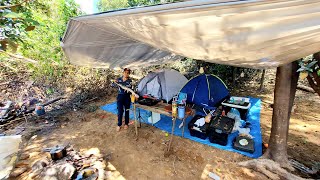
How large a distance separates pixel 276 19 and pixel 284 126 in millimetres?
2269

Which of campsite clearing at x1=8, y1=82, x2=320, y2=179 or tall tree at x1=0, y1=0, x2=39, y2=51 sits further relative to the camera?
campsite clearing at x1=8, y1=82, x2=320, y2=179

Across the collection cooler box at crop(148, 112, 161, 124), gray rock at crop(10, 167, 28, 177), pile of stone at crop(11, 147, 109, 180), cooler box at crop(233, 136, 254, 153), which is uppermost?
cooler box at crop(148, 112, 161, 124)

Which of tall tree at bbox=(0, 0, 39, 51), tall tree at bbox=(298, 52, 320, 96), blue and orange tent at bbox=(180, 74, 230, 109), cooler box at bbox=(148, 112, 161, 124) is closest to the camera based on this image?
tall tree at bbox=(0, 0, 39, 51)

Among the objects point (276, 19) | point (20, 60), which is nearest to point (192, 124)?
point (276, 19)

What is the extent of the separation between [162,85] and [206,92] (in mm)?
1165

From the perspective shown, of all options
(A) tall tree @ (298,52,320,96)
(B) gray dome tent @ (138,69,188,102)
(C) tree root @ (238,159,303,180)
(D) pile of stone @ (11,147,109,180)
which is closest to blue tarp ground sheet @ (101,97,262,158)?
(C) tree root @ (238,159,303,180)

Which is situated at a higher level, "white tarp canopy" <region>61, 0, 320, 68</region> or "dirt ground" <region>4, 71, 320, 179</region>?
"white tarp canopy" <region>61, 0, 320, 68</region>

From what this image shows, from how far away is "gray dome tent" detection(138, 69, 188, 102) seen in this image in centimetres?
454

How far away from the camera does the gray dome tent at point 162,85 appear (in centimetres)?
454

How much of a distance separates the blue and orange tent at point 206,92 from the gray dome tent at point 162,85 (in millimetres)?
435

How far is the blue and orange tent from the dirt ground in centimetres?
101

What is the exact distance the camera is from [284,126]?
2668 millimetres

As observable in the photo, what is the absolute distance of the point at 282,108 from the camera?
262 centimetres

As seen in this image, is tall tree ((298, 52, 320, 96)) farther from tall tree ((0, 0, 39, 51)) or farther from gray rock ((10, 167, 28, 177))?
gray rock ((10, 167, 28, 177))
